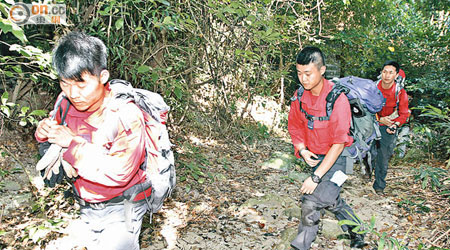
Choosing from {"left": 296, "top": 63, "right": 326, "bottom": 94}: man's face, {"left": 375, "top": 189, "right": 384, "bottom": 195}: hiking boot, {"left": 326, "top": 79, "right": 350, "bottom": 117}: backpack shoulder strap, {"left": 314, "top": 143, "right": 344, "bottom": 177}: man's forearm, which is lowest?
{"left": 375, "top": 189, "right": 384, "bottom": 195}: hiking boot

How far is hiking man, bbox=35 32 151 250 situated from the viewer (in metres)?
1.84

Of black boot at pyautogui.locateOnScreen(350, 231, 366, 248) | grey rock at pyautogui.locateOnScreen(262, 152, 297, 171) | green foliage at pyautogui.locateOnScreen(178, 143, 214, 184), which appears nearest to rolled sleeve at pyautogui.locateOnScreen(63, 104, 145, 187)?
black boot at pyautogui.locateOnScreen(350, 231, 366, 248)

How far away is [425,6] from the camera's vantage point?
988 centimetres

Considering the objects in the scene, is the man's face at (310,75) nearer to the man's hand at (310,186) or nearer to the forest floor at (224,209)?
the man's hand at (310,186)

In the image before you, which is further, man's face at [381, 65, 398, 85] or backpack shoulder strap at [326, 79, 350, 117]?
man's face at [381, 65, 398, 85]

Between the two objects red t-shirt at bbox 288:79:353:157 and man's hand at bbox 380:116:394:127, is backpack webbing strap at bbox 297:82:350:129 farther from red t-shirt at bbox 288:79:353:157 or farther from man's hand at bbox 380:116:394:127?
man's hand at bbox 380:116:394:127

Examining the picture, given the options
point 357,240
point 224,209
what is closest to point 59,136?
point 357,240

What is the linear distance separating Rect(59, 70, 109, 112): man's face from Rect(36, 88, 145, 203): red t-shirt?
0.47 ft

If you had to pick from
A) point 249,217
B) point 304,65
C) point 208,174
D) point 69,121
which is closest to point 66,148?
Result: point 69,121

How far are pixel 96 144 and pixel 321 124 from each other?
1.90 metres

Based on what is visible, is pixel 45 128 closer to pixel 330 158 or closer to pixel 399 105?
pixel 330 158

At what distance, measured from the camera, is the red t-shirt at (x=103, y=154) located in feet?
5.92

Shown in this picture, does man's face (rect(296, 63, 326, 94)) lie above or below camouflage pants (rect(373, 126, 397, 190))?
above

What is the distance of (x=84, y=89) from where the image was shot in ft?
6.41
